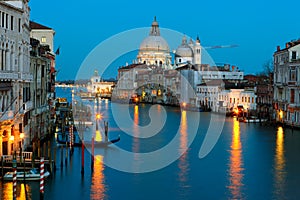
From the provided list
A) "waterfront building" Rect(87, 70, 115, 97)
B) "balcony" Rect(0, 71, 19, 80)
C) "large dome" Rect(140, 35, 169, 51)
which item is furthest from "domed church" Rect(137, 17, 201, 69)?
"balcony" Rect(0, 71, 19, 80)

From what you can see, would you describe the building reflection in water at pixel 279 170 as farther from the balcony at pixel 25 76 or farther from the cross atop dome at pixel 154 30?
the cross atop dome at pixel 154 30

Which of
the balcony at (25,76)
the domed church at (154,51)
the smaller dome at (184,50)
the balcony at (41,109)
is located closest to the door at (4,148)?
the balcony at (25,76)

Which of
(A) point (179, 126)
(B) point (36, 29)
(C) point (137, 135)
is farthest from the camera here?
(A) point (179, 126)

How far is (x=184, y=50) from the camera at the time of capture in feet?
197

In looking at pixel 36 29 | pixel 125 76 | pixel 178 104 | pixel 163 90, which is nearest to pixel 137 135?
pixel 36 29

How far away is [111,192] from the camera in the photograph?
908 centimetres

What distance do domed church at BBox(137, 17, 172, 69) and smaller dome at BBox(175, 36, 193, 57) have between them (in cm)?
433

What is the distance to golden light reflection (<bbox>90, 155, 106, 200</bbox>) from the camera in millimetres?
8867

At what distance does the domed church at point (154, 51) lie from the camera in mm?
66750

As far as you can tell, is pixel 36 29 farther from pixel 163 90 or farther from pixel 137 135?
pixel 163 90

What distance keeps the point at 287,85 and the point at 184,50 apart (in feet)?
132

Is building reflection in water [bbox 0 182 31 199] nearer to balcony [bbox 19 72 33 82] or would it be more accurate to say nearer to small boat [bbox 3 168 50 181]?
small boat [bbox 3 168 50 181]

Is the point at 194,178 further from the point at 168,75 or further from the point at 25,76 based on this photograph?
the point at 168,75

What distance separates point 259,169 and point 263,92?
1487 centimetres
